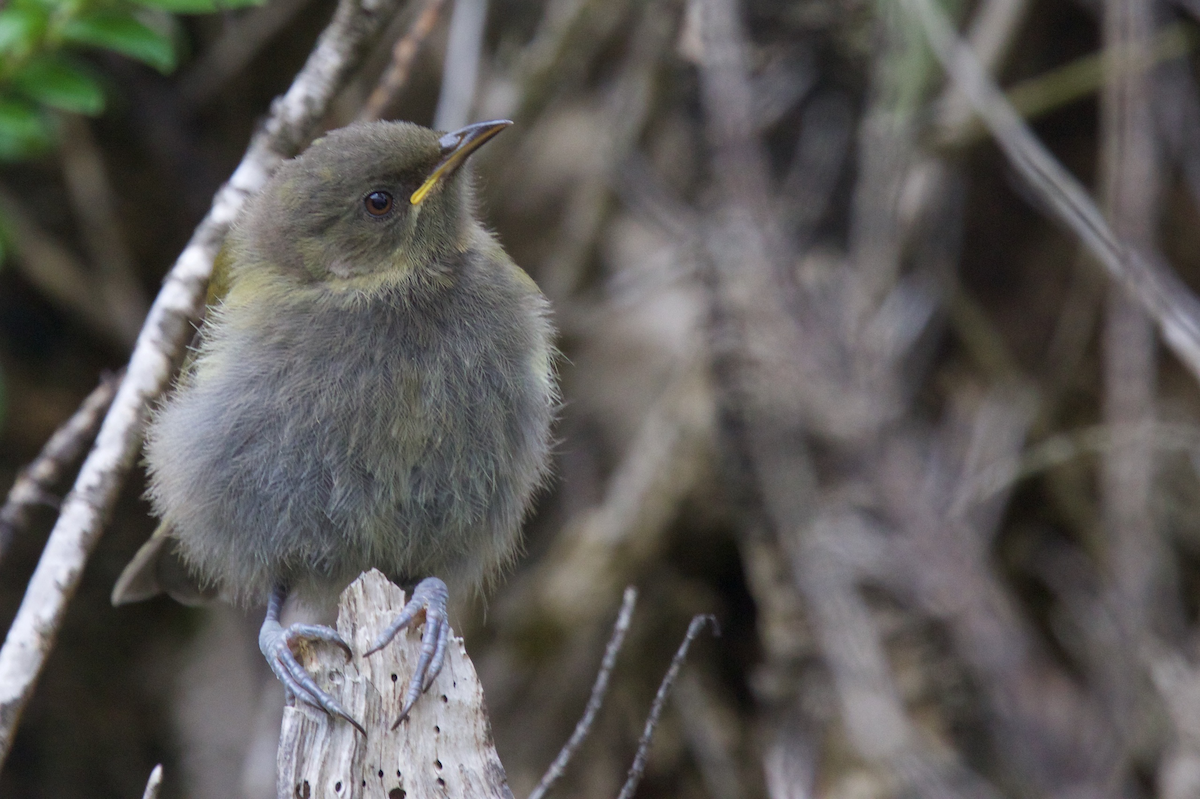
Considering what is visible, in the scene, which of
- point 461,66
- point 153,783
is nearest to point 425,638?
point 153,783

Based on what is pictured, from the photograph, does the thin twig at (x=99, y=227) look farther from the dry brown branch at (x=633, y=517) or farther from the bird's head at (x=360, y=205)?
the bird's head at (x=360, y=205)

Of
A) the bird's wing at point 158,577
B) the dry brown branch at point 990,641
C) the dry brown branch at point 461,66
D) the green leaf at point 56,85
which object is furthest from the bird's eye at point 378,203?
the dry brown branch at point 990,641

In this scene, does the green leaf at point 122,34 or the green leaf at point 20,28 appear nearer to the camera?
the green leaf at point 20,28

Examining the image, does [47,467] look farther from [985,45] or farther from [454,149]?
[985,45]

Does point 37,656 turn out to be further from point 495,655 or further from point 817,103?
point 817,103

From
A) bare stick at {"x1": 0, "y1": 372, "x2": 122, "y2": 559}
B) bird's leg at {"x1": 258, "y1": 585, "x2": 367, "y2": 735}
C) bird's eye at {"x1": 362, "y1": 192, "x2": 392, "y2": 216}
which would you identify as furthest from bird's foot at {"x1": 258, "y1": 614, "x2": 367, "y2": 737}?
bird's eye at {"x1": 362, "y1": 192, "x2": 392, "y2": 216}

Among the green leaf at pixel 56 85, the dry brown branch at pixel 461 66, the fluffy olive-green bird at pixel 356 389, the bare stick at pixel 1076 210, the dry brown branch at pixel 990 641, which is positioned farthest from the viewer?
the dry brown branch at pixel 461 66
